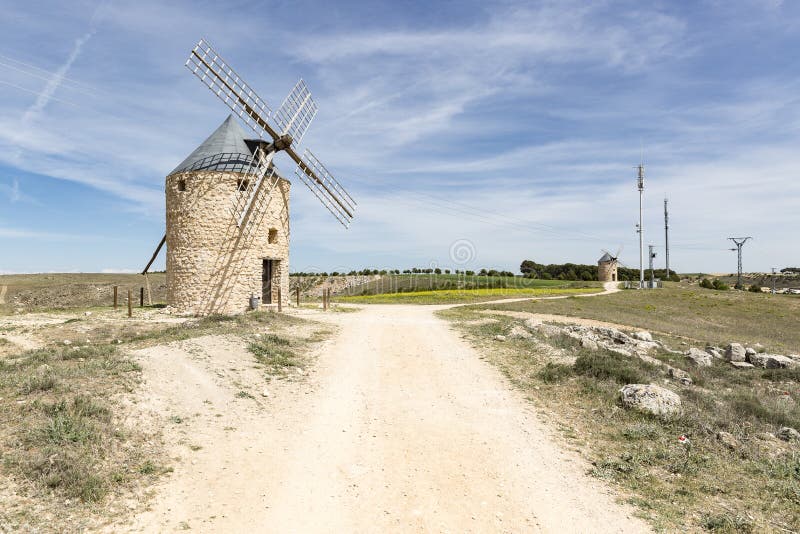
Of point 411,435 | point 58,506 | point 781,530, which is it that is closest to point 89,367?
point 58,506

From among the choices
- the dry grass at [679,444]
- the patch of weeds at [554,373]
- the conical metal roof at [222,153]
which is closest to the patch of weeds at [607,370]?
the dry grass at [679,444]

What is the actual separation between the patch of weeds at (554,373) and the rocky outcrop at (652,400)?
5.68 feet

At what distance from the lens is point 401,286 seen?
181ft

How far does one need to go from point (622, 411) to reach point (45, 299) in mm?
51772

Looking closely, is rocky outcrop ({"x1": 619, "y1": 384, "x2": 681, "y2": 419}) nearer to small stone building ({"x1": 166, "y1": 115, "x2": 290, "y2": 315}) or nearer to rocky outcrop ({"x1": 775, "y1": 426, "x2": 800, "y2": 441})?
rocky outcrop ({"x1": 775, "y1": 426, "x2": 800, "y2": 441})

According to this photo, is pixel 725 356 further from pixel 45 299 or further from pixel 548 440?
pixel 45 299

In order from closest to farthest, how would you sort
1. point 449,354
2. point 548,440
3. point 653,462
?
point 653,462, point 548,440, point 449,354

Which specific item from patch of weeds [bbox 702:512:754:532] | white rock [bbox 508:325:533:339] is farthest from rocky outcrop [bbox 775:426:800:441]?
white rock [bbox 508:325:533:339]

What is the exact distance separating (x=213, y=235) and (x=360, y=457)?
20204mm

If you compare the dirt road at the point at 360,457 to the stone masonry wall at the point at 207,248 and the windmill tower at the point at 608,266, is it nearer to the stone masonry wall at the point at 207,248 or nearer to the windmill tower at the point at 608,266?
the stone masonry wall at the point at 207,248

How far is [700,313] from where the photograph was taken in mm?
37312

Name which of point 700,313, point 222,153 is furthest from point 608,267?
point 222,153

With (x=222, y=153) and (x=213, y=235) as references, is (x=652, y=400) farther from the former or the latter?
(x=222, y=153)

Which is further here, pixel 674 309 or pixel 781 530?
pixel 674 309
